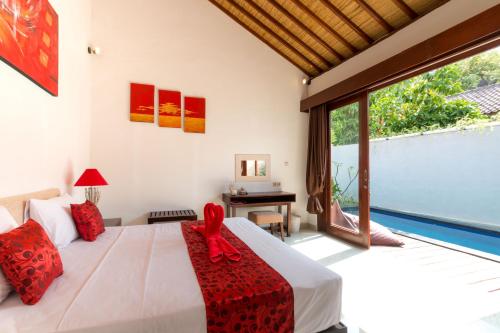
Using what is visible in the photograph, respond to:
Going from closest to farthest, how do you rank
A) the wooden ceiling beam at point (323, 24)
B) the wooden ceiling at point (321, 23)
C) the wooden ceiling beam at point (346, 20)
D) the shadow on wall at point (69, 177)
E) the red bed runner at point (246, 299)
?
the red bed runner at point (246, 299) → the shadow on wall at point (69, 177) → the wooden ceiling at point (321, 23) → the wooden ceiling beam at point (346, 20) → the wooden ceiling beam at point (323, 24)

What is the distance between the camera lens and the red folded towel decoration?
58.4 inches

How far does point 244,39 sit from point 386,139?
4.59 metres

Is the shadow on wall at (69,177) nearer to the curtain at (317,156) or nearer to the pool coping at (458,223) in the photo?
the curtain at (317,156)

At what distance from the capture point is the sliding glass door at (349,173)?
3.33m

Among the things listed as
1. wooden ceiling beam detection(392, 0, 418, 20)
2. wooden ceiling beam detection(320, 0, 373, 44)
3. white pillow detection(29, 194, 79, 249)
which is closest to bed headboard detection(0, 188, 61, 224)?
white pillow detection(29, 194, 79, 249)

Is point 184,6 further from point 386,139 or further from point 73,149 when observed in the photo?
point 386,139

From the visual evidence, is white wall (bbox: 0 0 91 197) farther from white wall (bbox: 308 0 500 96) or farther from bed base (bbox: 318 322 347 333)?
white wall (bbox: 308 0 500 96)

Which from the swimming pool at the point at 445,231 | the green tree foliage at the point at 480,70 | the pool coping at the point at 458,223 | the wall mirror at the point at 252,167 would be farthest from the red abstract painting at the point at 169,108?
the green tree foliage at the point at 480,70

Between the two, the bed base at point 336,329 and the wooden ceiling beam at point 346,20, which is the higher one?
the wooden ceiling beam at point 346,20

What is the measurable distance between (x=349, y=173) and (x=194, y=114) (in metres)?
2.72

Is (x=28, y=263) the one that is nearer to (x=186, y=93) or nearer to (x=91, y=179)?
(x=91, y=179)

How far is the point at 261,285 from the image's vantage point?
45.9 inches

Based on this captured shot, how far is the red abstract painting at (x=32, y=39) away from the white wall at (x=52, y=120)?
77 millimetres

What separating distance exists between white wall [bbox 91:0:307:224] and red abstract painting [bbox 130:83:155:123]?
0.31ft
